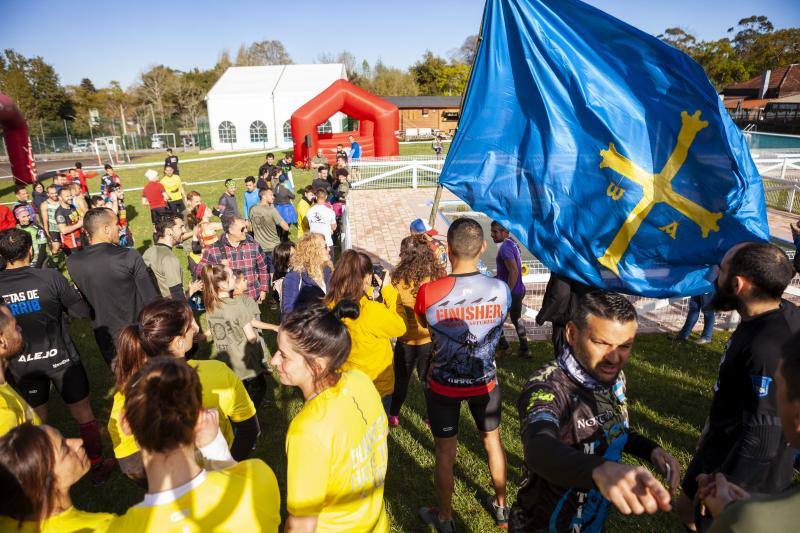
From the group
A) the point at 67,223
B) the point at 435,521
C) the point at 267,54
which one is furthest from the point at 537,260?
the point at 267,54

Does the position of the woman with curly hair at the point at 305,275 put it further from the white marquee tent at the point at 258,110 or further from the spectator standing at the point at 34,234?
the white marquee tent at the point at 258,110

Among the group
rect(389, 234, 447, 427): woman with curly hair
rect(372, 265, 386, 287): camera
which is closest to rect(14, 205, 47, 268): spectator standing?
rect(372, 265, 386, 287): camera

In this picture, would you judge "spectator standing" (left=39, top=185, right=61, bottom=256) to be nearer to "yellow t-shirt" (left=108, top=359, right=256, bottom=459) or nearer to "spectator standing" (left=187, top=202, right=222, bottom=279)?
"spectator standing" (left=187, top=202, right=222, bottom=279)

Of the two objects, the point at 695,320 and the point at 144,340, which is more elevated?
the point at 144,340

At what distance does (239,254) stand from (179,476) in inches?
182

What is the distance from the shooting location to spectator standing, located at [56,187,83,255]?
9750mm

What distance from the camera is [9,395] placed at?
2.62 meters

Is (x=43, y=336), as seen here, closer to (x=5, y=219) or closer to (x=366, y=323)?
(x=366, y=323)

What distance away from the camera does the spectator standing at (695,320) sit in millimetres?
6320

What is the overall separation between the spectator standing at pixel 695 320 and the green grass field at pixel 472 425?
0.17 metres

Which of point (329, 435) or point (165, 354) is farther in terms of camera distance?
point (165, 354)

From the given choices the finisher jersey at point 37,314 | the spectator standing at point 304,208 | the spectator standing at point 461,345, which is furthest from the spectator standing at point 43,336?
the spectator standing at point 304,208

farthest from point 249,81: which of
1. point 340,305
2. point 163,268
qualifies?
point 340,305

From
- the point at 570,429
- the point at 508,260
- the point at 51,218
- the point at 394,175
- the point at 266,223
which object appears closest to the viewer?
the point at 570,429
